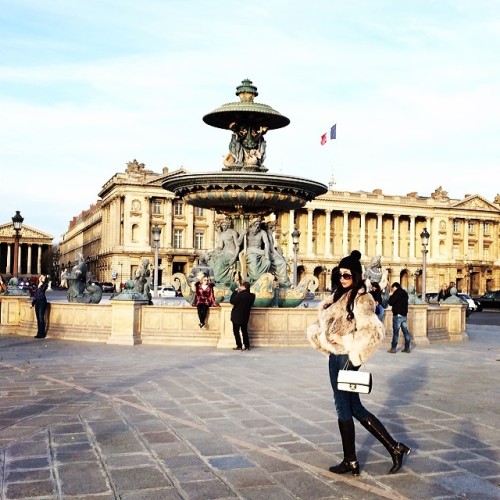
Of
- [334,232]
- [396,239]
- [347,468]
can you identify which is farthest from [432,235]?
[347,468]

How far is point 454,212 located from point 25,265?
267ft

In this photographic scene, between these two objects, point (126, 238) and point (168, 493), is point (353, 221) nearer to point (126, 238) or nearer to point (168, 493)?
point (126, 238)

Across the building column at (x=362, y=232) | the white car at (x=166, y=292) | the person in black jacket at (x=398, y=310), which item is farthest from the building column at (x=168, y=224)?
the person in black jacket at (x=398, y=310)

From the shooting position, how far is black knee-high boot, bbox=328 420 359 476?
505cm

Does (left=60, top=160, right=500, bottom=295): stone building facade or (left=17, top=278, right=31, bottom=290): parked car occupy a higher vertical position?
(left=60, top=160, right=500, bottom=295): stone building facade

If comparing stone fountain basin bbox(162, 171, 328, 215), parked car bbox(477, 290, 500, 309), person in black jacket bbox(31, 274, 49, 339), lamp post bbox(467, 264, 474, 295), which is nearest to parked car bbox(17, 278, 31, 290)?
person in black jacket bbox(31, 274, 49, 339)

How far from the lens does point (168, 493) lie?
4668 mm

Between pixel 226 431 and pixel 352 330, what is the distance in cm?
208

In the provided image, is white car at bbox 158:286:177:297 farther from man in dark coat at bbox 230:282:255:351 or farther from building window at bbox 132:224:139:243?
man in dark coat at bbox 230:282:255:351

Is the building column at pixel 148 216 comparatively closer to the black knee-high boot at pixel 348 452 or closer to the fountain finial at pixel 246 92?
the fountain finial at pixel 246 92

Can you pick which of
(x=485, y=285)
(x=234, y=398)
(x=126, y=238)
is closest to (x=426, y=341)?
(x=234, y=398)

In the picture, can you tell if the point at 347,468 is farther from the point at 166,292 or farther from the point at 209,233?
the point at 209,233

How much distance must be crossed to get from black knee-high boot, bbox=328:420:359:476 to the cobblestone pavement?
9 centimetres

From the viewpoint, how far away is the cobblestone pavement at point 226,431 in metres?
4.86
